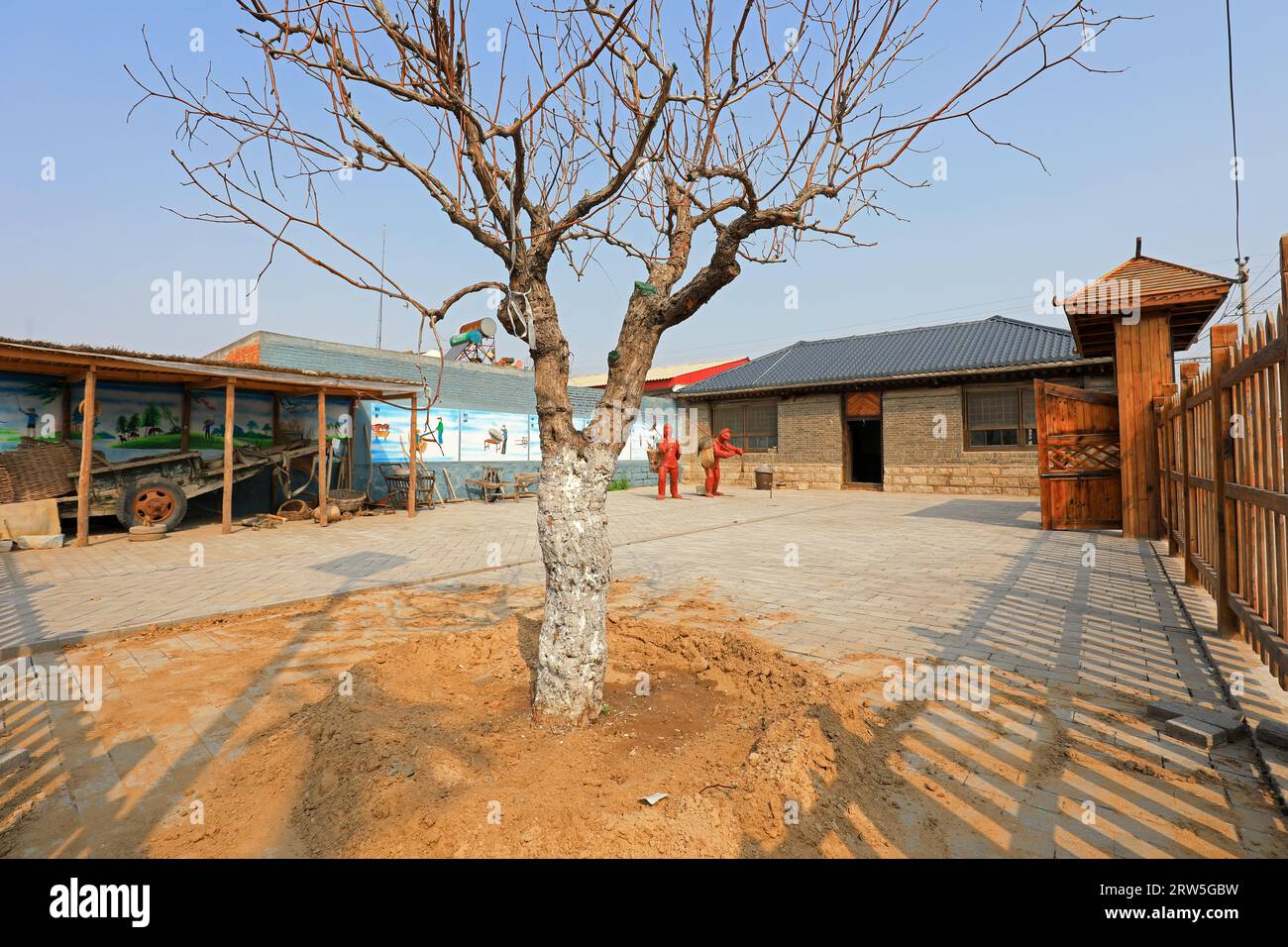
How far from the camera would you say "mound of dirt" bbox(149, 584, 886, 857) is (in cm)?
212

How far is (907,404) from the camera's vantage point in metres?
19.5

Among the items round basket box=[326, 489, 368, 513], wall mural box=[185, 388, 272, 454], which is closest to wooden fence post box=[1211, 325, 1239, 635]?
round basket box=[326, 489, 368, 513]

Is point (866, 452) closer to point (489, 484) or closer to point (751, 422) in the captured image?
point (751, 422)

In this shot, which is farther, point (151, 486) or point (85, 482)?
point (151, 486)

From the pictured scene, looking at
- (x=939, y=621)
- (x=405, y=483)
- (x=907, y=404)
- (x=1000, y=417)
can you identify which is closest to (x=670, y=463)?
(x=405, y=483)

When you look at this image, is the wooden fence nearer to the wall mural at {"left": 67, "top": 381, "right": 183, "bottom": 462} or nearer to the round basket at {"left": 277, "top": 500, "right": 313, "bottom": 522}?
the round basket at {"left": 277, "top": 500, "right": 313, "bottom": 522}

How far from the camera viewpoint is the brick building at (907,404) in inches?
689

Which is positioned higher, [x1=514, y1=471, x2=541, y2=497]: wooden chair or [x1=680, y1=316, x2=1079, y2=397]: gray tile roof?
[x1=680, y1=316, x2=1079, y2=397]: gray tile roof

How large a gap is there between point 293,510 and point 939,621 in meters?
12.6

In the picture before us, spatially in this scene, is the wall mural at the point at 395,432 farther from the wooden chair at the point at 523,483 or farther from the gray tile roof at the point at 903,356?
the gray tile roof at the point at 903,356

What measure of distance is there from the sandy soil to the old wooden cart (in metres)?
7.81

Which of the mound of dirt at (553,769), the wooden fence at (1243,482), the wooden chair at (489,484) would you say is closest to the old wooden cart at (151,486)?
the wooden chair at (489,484)

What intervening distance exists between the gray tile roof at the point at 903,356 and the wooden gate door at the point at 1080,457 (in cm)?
846

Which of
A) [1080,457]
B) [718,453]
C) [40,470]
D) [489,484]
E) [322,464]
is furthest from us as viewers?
[718,453]
